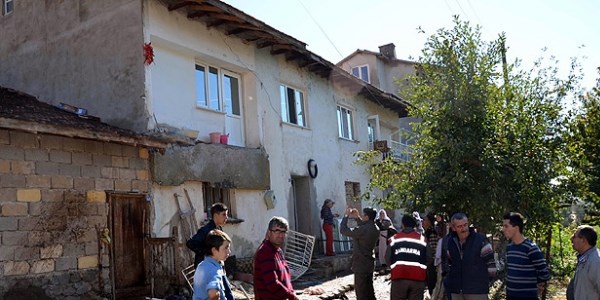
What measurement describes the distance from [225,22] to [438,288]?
7.18 meters

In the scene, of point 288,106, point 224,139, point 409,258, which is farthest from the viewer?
point 288,106

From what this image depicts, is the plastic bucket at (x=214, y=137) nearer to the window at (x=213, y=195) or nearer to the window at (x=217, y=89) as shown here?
the window at (x=217, y=89)

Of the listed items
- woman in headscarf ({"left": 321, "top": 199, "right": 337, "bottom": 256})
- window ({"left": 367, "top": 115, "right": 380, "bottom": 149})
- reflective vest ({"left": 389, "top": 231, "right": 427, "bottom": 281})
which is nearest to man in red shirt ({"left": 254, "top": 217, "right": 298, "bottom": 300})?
reflective vest ({"left": 389, "top": 231, "right": 427, "bottom": 281})

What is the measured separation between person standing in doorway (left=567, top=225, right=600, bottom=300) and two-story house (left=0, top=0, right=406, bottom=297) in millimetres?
6755

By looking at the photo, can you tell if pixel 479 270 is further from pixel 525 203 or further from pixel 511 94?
pixel 511 94

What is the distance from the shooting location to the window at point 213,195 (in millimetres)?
11500

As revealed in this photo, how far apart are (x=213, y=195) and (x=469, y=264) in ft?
22.7

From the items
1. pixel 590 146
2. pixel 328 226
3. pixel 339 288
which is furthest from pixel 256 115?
pixel 590 146

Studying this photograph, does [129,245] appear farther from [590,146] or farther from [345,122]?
[590,146]

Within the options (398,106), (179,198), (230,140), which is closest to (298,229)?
(230,140)

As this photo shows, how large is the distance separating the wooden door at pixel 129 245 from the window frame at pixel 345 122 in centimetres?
857

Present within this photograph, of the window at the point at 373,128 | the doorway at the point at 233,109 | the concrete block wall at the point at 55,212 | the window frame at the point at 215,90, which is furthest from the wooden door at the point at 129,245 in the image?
the window at the point at 373,128

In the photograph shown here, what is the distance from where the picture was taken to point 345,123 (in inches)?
704

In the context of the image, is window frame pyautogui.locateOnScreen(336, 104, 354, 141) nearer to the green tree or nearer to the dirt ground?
the dirt ground
